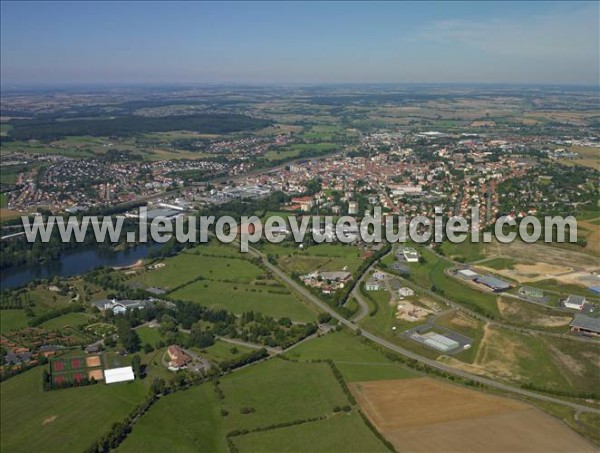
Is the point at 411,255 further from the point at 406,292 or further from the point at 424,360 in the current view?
the point at 424,360

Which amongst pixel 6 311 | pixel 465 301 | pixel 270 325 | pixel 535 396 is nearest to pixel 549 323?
pixel 465 301

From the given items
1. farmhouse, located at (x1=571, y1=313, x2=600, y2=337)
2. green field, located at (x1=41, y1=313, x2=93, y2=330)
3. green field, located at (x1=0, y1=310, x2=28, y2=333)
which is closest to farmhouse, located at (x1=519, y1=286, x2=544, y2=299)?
farmhouse, located at (x1=571, y1=313, x2=600, y2=337)

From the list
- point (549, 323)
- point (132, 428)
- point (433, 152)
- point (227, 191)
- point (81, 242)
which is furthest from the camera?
point (433, 152)

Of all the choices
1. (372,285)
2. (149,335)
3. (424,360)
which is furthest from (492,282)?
(149,335)

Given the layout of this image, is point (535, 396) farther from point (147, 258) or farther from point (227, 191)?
point (227, 191)

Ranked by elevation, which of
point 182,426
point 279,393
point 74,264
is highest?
point 279,393

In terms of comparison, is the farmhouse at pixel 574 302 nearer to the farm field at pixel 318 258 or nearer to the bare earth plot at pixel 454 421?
the bare earth plot at pixel 454 421

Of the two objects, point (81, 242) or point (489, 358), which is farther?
point (81, 242)
